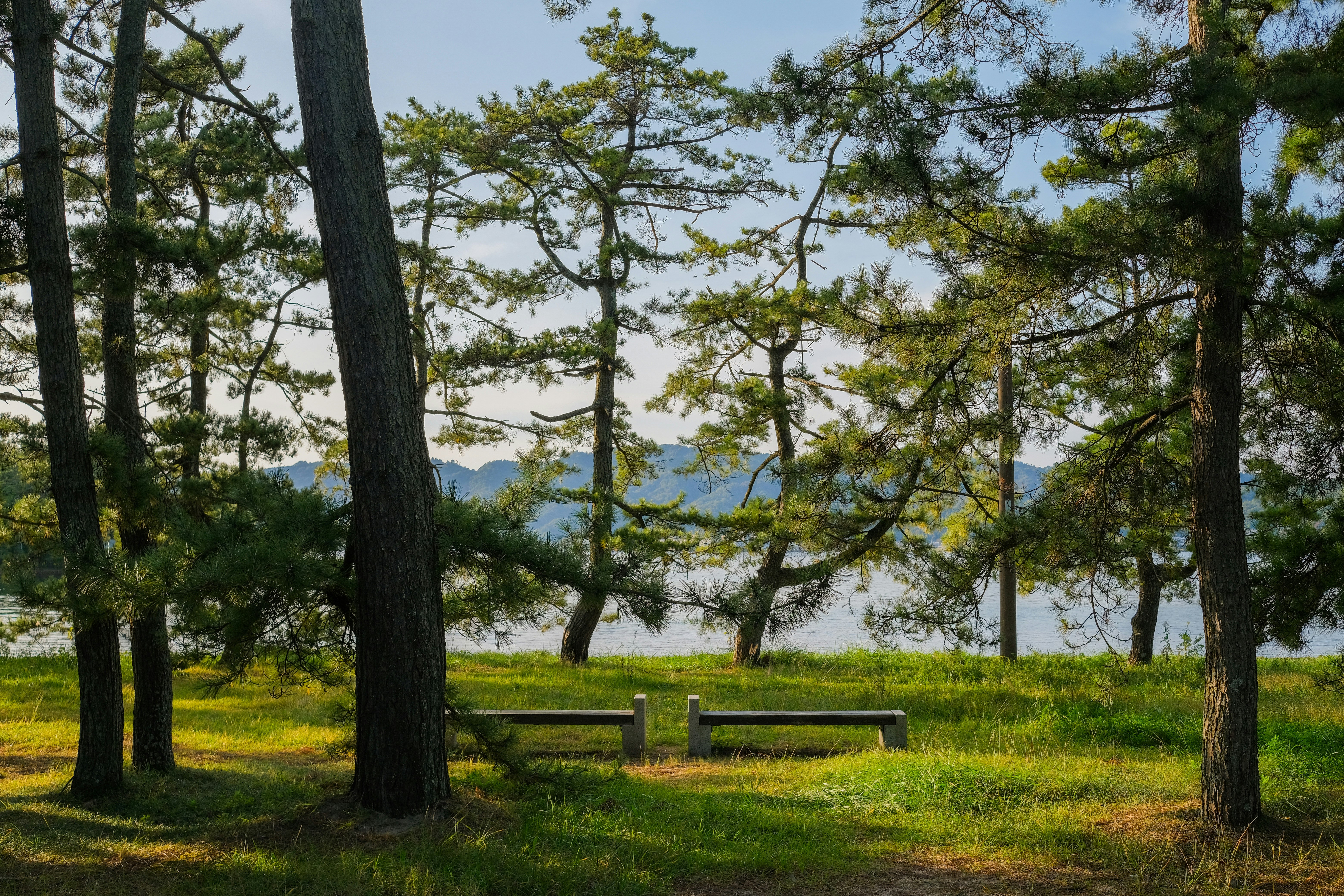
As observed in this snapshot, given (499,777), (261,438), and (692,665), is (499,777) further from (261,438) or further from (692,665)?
(692,665)

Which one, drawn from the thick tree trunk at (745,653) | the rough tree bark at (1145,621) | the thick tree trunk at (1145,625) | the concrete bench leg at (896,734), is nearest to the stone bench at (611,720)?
the concrete bench leg at (896,734)

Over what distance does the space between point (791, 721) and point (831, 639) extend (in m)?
16.2

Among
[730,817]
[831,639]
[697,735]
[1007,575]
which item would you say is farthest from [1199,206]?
[831,639]

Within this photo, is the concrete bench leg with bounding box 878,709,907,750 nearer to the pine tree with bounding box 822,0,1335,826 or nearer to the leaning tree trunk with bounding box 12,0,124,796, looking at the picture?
the pine tree with bounding box 822,0,1335,826

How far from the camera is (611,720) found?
25.2ft

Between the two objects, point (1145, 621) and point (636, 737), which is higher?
point (1145, 621)

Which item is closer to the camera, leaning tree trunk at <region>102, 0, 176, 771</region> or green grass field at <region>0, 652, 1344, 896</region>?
green grass field at <region>0, 652, 1344, 896</region>

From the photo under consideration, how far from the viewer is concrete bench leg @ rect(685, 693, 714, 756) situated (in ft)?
25.4

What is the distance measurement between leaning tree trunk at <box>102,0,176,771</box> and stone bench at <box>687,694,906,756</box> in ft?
13.2

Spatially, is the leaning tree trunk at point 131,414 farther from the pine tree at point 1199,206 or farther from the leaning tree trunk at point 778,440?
the leaning tree trunk at point 778,440

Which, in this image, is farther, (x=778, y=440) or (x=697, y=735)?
(x=778, y=440)

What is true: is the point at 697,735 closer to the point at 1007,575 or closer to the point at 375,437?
the point at 375,437

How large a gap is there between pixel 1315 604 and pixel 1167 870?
288 centimetres

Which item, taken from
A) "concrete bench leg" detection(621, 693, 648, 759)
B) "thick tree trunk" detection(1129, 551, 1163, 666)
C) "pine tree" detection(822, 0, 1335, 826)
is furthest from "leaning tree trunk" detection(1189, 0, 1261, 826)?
"thick tree trunk" detection(1129, 551, 1163, 666)
